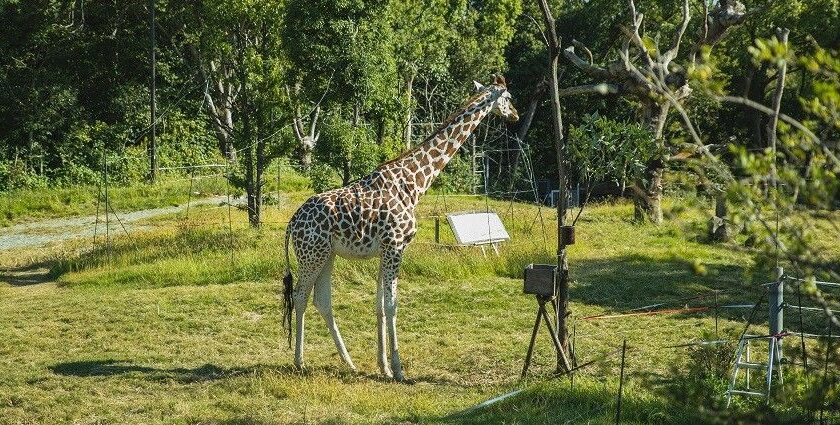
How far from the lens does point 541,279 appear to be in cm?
1046

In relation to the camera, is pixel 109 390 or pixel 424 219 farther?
pixel 424 219

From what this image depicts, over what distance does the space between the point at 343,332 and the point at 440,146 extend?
2949mm

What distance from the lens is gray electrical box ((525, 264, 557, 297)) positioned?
1041 cm

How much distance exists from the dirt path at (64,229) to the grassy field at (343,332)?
2.05 meters

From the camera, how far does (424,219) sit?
23.5 metres

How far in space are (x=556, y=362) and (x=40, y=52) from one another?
103 feet

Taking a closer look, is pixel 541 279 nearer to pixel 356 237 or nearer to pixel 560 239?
pixel 560 239

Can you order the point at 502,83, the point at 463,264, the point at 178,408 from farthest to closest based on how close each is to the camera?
the point at 463,264
the point at 502,83
the point at 178,408

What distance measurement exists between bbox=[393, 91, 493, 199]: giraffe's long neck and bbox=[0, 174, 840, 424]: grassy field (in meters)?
2.19

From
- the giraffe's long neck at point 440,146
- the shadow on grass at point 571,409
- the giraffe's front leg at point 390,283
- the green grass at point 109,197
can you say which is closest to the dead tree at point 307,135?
the green grass at point 109,197

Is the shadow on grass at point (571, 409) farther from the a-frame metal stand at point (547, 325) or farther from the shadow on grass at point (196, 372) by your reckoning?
the shadow on grass at point (196, 372)

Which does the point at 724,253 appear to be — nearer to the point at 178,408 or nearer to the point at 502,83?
the point at 502,83

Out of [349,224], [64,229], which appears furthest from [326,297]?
[64,229]

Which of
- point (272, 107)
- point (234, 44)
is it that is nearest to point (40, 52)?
point (234, 44)
